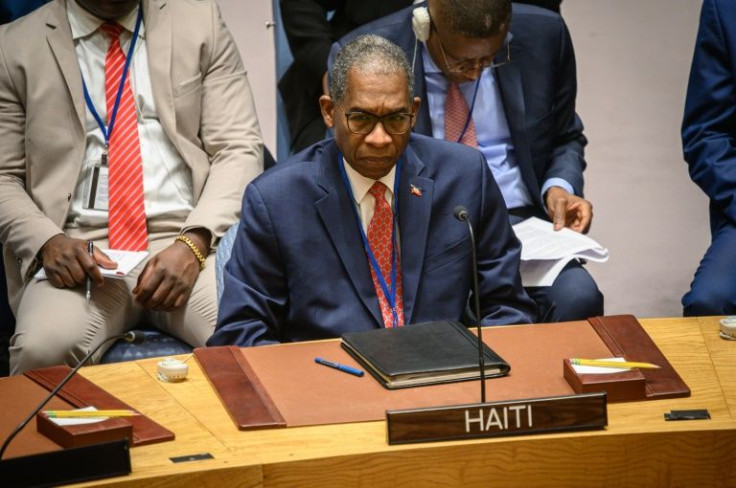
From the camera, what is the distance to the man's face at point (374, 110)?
2754mm

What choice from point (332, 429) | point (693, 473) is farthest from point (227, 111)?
point (693, 473)

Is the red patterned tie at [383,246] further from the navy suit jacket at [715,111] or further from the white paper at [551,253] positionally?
the navy suit jacket at [715,111]

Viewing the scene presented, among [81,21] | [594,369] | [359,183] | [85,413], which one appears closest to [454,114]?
[359,183]

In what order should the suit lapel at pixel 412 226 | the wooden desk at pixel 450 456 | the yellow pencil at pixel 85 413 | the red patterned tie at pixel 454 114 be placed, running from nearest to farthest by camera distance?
the wooden desk at pixel 450 456 → the yellow pencil at pixel 85 413 → the suit lapel at pixel 412 226 → the red patterned tie at pixel 454 114

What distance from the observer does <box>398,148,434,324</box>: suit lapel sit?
2855 millimetres

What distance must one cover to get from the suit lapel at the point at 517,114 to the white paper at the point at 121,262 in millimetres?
1208

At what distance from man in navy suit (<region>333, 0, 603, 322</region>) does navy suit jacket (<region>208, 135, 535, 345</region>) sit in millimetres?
516

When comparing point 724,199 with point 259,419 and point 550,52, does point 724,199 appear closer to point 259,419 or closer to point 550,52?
point 550,52

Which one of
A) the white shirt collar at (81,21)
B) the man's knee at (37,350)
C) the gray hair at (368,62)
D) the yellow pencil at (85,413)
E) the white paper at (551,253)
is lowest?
the man's knee at (37,350)

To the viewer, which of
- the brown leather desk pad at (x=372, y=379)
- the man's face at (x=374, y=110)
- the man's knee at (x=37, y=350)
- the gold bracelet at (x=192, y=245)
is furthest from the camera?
the gold bracelet at (x=192, y=245)

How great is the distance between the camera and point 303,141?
12.8 feet

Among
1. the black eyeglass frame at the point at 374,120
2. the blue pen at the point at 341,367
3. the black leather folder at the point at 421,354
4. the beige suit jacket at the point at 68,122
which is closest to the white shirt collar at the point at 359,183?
the black eyeglass frame at the point at 374,120

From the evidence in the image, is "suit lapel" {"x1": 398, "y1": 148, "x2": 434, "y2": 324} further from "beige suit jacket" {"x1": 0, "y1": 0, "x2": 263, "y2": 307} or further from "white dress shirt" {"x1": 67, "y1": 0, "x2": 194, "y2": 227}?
"white dress shirt" {"x1": 67, "y1": 0, "x2": 194, "y2": 227}

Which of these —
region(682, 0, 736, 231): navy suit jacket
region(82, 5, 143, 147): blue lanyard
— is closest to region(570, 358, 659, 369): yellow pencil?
region(682, 0, 736, 231): navy suit jacket
